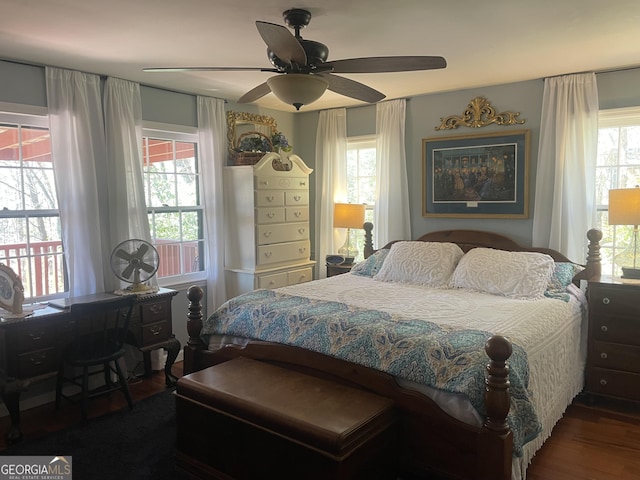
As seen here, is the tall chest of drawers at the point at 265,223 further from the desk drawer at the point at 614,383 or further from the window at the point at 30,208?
the desk drawer at the point at 614,383

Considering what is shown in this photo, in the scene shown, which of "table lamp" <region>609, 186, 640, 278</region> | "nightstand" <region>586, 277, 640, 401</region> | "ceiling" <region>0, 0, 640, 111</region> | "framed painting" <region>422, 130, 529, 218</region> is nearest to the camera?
"ceiling" <region>0, 0, 640, 111</region>

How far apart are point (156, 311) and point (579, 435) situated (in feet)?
9.73

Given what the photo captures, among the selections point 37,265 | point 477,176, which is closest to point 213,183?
point 37,265

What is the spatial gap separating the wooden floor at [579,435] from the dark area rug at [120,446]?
165 mm

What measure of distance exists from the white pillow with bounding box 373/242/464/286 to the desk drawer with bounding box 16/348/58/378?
242 cm

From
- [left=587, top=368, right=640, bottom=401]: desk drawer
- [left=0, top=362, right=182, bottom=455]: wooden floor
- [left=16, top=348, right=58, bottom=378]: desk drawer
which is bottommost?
[left=0, top=362, right=182, bottom=455]: wooden floor

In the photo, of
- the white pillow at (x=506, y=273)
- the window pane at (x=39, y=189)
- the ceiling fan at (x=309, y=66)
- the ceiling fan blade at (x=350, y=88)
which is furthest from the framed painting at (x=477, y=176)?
the window pane at (x=39, y=189)

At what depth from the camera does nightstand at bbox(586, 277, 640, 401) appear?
10.5 ft

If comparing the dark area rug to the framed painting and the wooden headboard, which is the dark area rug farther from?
the framed painting

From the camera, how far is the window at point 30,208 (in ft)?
11.3

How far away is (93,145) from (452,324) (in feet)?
9.57

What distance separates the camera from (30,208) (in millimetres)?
3535

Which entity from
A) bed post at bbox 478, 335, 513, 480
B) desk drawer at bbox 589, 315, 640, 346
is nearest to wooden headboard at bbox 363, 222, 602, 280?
desk drawer at bbox 589, 315, 640, 346

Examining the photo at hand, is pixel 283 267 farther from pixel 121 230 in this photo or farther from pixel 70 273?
pixel 70 273
